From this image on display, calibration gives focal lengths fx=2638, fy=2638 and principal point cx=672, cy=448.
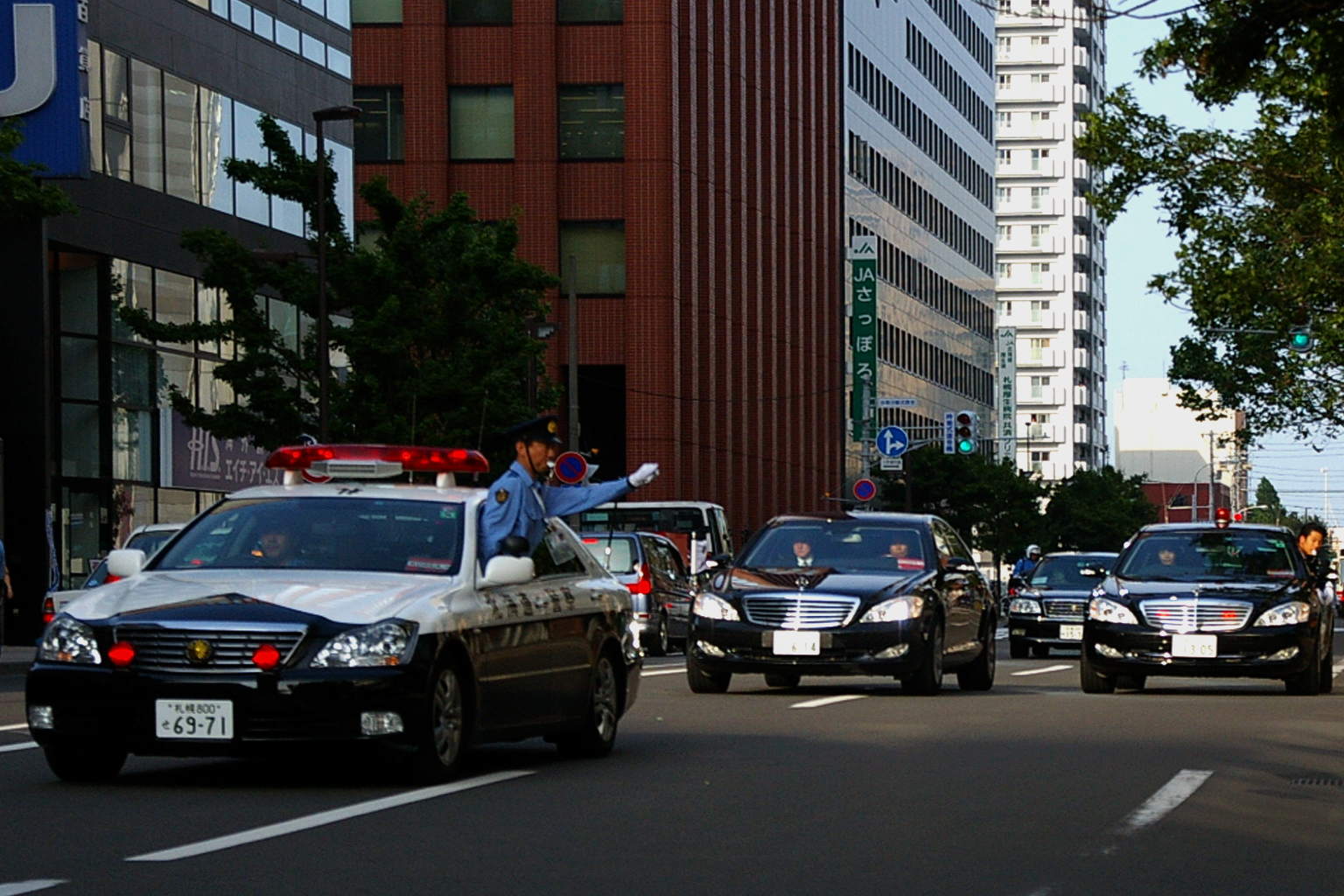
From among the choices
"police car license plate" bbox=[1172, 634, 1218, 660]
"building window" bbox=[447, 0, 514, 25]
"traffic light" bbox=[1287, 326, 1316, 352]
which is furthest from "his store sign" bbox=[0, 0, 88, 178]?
"building window" bbox=[447, 0, 514, 25]

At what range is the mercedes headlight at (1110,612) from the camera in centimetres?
2233

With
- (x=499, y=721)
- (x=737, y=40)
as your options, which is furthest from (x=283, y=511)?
(x=737, y=40)

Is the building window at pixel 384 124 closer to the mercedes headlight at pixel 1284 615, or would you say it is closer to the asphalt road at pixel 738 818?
the mercedes headlight at pixel 1284 615

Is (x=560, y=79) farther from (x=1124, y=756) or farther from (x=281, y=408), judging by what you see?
(x=1124, y=756)

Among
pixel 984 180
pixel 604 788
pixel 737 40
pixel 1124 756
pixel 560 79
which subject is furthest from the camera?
pixel 984 180

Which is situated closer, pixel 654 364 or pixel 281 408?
pixel 281 408

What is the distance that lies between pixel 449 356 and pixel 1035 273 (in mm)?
143156

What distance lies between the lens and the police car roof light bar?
1386 centimetres

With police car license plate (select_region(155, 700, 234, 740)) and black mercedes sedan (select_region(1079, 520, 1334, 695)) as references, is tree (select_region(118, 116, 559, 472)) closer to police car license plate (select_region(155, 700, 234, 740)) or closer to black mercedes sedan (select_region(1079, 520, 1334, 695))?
black mercedes sedan (select_region(1079, 520, 1334, 695))

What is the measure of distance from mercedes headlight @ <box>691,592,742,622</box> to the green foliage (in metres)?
12.7

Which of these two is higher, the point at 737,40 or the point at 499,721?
the point at 737,40

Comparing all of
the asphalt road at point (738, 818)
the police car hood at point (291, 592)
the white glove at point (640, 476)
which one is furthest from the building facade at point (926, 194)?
the police car hood at point (291, 592)

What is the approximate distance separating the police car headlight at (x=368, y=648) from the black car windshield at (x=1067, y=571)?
86.3 ft

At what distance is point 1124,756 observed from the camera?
47.1ft
